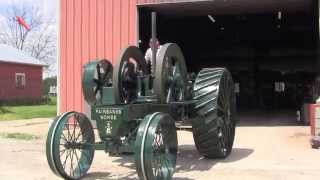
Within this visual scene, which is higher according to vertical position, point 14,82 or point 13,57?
point 13,57

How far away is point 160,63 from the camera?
9758mm

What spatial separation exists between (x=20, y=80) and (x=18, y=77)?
33cm

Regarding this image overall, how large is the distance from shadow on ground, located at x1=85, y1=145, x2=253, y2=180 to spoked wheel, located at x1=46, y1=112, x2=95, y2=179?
0.93ft

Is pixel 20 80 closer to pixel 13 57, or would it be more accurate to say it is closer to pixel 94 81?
pixel 13 57

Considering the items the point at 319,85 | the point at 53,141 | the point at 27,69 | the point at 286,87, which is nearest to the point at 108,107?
the point at 53,141

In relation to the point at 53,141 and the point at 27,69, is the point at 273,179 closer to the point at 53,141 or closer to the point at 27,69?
the point at 53,141

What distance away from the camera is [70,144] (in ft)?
31.4

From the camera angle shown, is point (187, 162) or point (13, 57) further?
point (13, 57)

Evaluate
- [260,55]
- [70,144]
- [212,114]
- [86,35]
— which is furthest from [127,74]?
[260,55]

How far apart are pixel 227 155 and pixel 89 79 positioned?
310 cm

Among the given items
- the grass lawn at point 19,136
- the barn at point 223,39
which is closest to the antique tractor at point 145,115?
the grass lawn at point 19,136

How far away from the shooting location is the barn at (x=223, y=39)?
17.9 metres

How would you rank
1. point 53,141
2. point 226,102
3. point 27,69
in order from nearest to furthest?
1. point 53,141
2. point 226,102
3. point 27,69

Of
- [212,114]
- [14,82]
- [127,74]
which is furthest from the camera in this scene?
[14,82]
